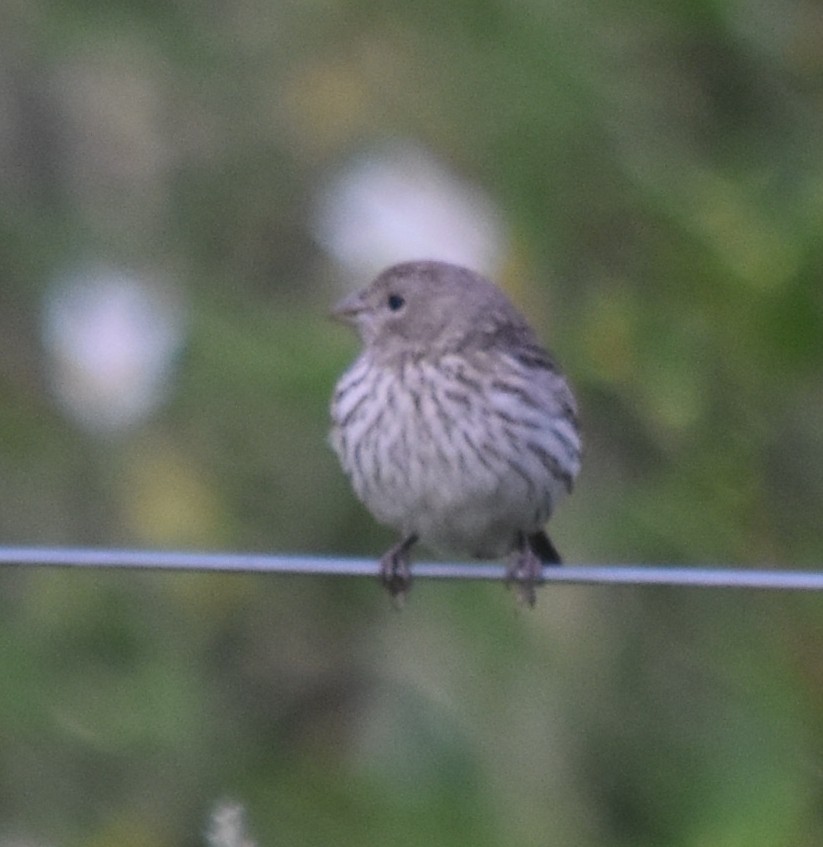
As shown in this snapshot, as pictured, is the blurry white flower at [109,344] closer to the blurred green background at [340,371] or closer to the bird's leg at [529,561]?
the blurred green background at [340,371]

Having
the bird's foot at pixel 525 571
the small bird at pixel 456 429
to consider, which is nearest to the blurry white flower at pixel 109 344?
the small bird at pixel 456 429

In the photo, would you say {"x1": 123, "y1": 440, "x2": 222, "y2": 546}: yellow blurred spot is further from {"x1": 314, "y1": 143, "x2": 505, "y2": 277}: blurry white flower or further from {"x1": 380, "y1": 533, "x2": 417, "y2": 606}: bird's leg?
{"x1": 380, "y1": 533, "x2": 417, "y2": 606}: bird's leg

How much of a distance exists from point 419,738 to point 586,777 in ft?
1.78

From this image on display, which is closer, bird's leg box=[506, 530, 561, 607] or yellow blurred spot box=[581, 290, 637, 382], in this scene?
bird's leg box=[506, 530, 561, 607]

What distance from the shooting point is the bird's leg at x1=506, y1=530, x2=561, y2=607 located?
6.80 m

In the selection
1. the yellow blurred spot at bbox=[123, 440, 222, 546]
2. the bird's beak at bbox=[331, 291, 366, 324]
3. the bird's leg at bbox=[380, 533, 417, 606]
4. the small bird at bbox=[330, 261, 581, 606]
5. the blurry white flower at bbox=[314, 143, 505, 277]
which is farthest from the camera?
the yellow blurred spot at bbox=[123, 440, 222, 546]

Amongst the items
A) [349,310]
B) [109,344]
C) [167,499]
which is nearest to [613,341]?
[349,310]

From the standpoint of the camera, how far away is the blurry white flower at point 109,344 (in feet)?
29.9

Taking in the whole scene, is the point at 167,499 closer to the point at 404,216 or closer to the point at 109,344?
the point at 109,344

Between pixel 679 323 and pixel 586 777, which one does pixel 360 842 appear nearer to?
pixel 586 777

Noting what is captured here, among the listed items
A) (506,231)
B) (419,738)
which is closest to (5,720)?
(419,738)

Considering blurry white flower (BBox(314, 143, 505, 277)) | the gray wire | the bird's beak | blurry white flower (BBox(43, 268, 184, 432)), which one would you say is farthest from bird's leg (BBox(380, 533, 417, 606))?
blurry white flower (BBox(43, 268, 184, 432))

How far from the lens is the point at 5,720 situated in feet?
29.3

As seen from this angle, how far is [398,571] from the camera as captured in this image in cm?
715
